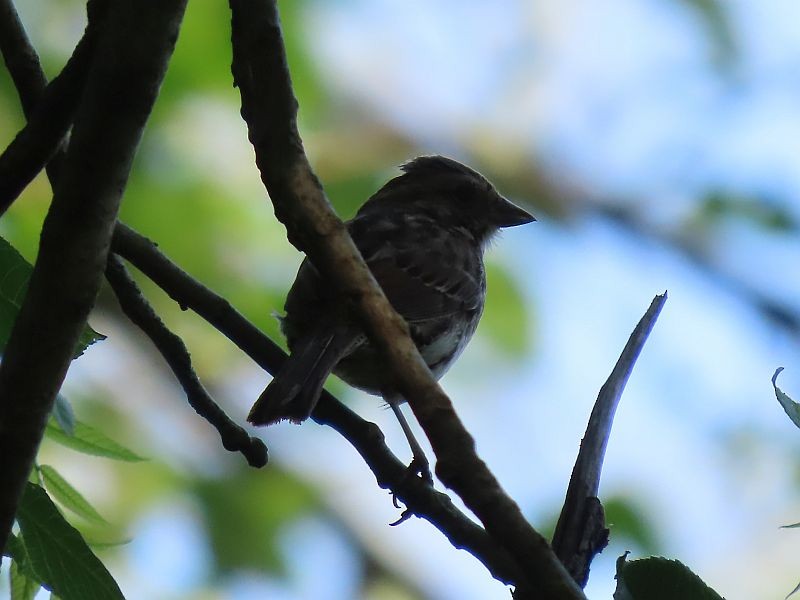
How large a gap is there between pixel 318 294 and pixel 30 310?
2465 millimetres

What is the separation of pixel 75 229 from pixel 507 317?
5122mm

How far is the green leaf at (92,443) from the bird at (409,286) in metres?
0.60

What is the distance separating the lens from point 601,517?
94.7 inches

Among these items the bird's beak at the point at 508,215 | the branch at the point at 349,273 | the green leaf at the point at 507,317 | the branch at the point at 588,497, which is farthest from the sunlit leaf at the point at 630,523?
the branch at the point at 349,273

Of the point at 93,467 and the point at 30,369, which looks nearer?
the point at 30,369

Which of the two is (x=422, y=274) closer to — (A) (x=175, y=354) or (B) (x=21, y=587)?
(A) (x=175, y=354)

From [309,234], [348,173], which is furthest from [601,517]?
[348,173]

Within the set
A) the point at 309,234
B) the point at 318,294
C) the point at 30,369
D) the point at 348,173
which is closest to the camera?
the point at 30,369

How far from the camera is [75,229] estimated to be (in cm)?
174

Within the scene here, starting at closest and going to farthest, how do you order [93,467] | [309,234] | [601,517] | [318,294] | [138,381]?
[309,234] < [601,517] < [318,294] < [93,467] < [138,381]

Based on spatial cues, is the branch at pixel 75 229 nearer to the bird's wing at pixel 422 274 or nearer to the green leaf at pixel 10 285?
the green leaf at pixel 10 285

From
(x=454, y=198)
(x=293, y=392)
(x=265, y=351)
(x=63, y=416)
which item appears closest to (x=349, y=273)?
(x=63, y=416)

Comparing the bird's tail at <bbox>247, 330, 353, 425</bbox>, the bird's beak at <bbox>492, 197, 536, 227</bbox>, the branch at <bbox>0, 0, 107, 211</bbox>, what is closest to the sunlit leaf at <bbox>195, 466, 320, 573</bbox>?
the bird's beak at <bbox>492, 197, 536, 227</bbox>

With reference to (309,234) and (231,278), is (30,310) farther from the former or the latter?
(231,278)
